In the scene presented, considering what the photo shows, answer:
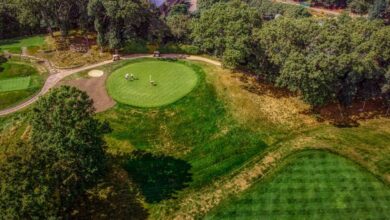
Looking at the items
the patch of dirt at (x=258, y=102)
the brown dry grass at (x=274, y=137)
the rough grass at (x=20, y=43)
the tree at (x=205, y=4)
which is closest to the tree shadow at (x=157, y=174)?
the brown dry grass at (x=274, y=137)

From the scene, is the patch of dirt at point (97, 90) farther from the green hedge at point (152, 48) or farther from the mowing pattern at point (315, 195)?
the mowing pattern at point (315, 195)

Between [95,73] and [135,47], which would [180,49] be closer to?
[135,47]

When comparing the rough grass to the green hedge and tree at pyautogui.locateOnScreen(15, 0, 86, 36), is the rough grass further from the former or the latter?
the green hedge

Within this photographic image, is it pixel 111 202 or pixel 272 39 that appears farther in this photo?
pixel 272 39

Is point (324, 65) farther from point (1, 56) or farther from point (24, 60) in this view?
point (1, 56)

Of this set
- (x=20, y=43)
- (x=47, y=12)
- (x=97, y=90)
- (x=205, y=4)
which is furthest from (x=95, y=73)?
(x=205, y=4)

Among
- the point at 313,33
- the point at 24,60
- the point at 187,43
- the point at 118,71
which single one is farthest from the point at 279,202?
the point at 24,60
